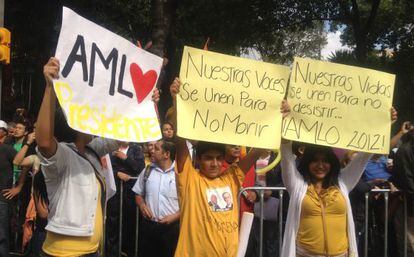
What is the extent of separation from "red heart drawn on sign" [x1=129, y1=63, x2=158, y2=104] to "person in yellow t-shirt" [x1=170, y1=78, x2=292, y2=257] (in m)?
0.19

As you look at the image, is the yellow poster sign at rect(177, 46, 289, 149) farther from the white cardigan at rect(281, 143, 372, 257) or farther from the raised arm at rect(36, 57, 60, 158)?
the raised arm at rect(36, 57, 60, 158)

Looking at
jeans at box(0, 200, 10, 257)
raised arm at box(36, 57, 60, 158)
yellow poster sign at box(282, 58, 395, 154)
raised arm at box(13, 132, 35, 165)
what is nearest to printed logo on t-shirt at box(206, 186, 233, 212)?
yellow poster sign at box(282, 58, 395, 154)

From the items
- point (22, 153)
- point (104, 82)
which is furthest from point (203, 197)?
point (22, 153)

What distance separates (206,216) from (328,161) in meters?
1.07

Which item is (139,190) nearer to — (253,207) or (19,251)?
(253,207)

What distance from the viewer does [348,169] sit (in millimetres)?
4562

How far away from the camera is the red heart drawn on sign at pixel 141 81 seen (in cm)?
414

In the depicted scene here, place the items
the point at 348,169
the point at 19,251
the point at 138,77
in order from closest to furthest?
the point at 138,77 → the point at 348,169 → the point at 19,251

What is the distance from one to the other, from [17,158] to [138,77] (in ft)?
12.6

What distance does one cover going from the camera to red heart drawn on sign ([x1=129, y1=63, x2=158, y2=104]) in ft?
13.6

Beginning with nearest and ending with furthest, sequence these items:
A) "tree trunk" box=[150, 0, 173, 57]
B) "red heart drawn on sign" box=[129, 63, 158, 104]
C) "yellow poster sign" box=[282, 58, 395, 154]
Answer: "red heart drawn on sign" box=[129, 63, 158, 104] → "yellow poster sign" box=[282, 58, 395, 154] → "tree trunk" box=[150, 0, 173, 57]

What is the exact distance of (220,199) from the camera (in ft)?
13.4

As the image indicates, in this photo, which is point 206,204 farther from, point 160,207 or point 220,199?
point 160,207

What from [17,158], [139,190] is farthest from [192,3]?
[139,190]
